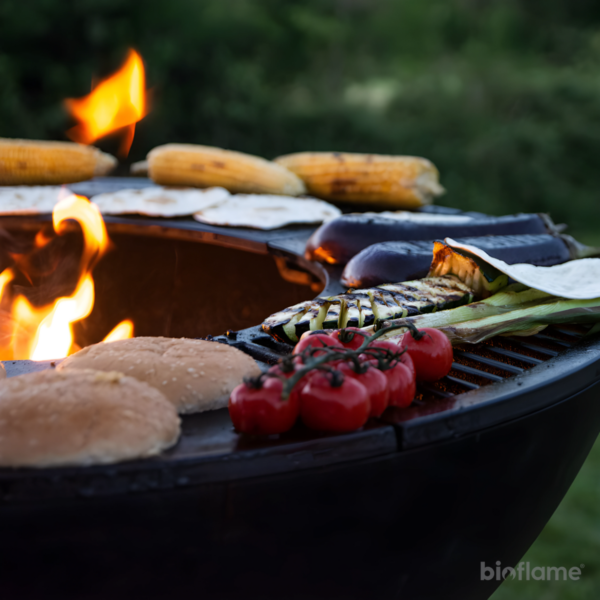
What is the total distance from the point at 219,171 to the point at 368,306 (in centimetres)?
195

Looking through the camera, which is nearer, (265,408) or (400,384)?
(265,408)

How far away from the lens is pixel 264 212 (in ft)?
9.36

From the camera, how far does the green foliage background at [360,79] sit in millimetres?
9500

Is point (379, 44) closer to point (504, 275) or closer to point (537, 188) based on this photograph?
point (537, 188)

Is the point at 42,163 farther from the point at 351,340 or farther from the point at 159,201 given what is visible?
the point at 351,340

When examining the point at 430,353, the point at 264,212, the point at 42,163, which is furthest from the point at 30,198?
the point at 430,353

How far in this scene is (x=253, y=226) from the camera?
8.76 ft

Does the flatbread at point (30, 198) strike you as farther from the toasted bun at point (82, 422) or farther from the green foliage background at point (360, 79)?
the green foliage background at point (360, 79)

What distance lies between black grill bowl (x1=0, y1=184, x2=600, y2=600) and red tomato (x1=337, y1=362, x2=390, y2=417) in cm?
5

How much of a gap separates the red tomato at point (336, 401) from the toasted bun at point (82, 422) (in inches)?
8.9

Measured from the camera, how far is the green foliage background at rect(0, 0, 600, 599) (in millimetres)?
9500

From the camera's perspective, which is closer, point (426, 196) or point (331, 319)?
point (331, 319)

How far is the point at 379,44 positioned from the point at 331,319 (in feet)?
51.6

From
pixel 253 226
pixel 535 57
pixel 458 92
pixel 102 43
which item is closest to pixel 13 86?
pixel 102 43
